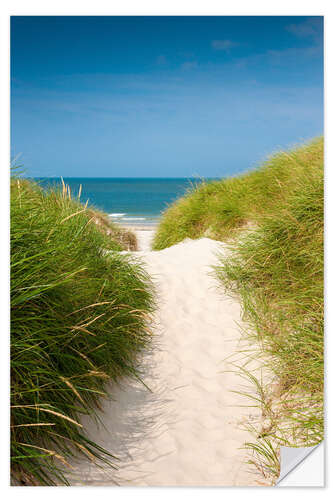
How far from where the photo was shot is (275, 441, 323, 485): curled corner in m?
1.82

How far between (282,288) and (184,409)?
1.38 metres

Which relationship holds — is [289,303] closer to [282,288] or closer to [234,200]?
[282,288]

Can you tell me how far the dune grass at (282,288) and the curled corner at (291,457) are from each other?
0.14ft

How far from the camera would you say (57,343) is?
6.98 feet

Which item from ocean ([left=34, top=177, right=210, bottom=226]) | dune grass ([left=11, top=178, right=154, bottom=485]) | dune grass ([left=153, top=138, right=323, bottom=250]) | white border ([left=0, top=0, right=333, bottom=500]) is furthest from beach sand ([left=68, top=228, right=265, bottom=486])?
ocean ([left=34, top=177, right=210, bottom=226])

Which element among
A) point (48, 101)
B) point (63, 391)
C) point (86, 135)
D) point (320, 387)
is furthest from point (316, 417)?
point (48, 101)

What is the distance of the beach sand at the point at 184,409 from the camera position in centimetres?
192

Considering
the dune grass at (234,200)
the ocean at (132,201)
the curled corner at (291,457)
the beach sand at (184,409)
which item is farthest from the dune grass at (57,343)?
the ocean at (132,201)

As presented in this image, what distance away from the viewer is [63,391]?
2.02 meters

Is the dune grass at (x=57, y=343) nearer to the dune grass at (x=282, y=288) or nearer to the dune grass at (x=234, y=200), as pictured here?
the dune grass at (x=282, y=288)
